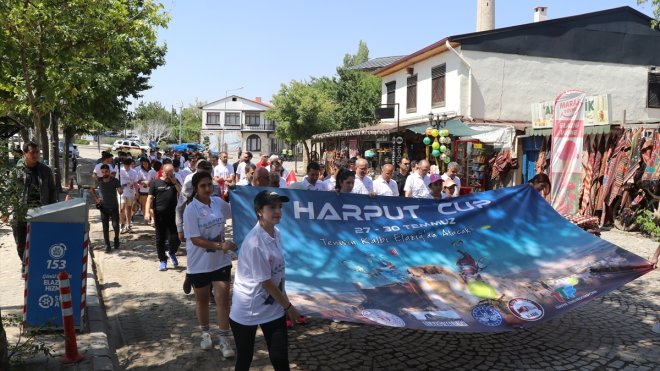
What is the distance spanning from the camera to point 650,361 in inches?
203

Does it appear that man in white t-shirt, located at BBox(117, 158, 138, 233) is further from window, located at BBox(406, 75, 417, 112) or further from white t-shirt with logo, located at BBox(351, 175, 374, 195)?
window, located at BBox(406, 75, 417, 112)

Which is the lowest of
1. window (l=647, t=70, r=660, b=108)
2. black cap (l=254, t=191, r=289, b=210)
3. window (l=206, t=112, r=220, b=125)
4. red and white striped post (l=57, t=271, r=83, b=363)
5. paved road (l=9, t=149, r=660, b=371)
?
paved road (l=9, t=149, r=660, b=371)

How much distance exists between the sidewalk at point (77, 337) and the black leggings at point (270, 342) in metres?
1.73

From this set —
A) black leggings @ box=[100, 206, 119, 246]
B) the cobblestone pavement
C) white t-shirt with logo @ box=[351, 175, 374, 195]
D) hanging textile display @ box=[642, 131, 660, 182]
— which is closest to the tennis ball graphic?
the cobblestone pavement

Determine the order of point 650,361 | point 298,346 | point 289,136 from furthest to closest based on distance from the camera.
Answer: point 289,136 < point 298,346 < point 650,361

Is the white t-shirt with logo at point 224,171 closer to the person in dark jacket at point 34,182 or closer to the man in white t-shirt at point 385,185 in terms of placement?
the man in white t-shirt at point 385,185

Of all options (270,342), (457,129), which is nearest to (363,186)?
(270,342)

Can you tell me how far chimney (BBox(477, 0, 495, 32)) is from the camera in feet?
82.9

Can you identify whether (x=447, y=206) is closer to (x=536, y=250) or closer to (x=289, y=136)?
(x=536, y=250)

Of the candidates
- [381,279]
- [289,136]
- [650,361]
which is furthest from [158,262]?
[289,136]

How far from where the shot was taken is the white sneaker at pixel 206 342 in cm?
542

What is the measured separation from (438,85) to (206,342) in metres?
18.7

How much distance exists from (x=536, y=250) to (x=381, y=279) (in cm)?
189

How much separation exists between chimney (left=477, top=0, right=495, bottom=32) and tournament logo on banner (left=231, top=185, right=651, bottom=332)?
21.5 metres
